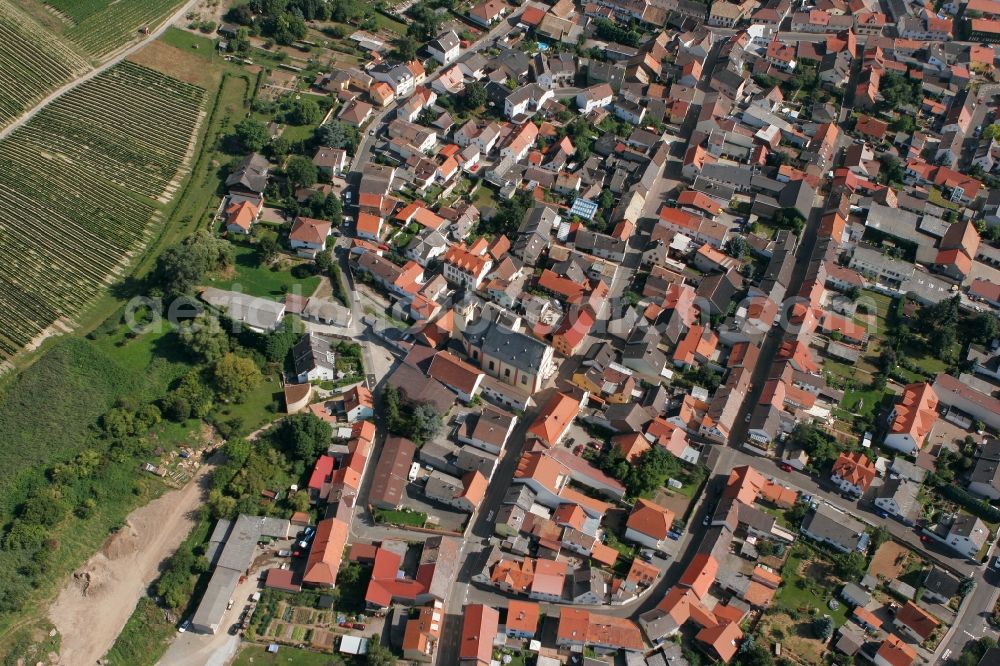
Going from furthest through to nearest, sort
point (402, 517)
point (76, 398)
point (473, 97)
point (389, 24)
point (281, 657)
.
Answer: point (389, 24)
point (473, 97)
point (76, 398)
point (402, 517)
point (281, 657)

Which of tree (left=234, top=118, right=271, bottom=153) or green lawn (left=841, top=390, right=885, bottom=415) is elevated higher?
tree (left=234, top=118, right=271, bottom=153)

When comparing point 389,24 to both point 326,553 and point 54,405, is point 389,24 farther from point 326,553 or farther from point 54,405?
point 326,553

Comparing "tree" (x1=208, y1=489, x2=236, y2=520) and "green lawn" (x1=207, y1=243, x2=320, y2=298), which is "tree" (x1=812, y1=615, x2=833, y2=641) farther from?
"green lawn" (x1=207, y1=243, x2=320, y2=298)

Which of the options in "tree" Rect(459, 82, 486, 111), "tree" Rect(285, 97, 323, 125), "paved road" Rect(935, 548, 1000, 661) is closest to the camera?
"paved road" Rect(935, 548, 1000, 661)

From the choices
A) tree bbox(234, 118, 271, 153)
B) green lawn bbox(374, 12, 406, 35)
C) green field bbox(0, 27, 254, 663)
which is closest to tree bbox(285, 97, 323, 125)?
tree bbox(234, 118, 271, 153)

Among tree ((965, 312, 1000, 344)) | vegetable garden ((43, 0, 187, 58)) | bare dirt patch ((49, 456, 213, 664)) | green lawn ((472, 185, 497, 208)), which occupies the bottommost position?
bare dirt patch ((49, 456, 213, 664))

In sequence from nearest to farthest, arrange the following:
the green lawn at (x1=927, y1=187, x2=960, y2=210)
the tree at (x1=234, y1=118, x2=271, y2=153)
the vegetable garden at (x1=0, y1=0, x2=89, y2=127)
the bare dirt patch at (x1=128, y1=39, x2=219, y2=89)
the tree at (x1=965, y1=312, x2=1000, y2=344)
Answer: the tree at (x1=965, y1=312, x2=1000, y2=344)
the tree at (x1=234, y1=118, x2=271, y2=153)
the green lawn at (x1=927, y1=187, x2=960, y2=210)
the vegetable garden at (x1=0, y1=0, x2=89, y2=127)
the bare dirt patch at (x1=128, y1=39, x2=219, y2=89)

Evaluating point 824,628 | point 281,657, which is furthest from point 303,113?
point 824,628
